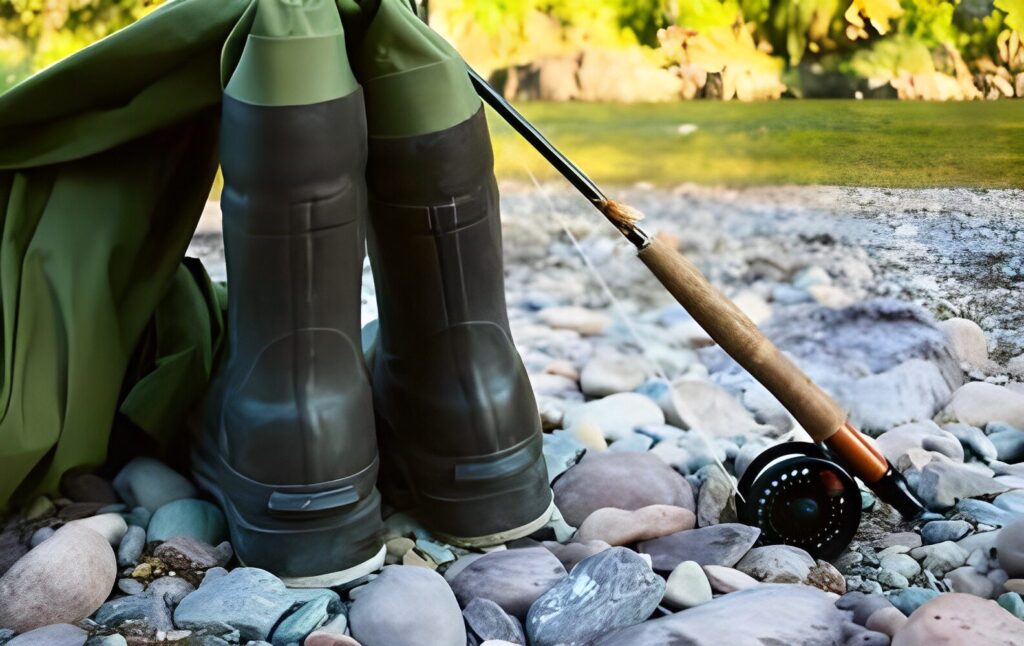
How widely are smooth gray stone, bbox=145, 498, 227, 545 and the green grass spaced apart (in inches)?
25.3

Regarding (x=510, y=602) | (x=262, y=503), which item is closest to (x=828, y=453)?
(x=510, y=602)

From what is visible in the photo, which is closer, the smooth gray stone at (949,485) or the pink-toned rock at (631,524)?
the pink-toned rock at (631,524)

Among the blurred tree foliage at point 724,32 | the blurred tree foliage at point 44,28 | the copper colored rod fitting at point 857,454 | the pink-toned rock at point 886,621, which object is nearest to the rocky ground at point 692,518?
the pink-toned rock at point 886,621

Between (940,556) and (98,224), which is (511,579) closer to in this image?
(940,556)

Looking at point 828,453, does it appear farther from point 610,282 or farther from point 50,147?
point 610,282

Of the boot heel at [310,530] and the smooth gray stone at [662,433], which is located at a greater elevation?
the boot heel at [310,530]

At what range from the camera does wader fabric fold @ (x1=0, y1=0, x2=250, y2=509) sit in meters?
1.46

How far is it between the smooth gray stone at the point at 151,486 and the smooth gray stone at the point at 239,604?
236mm

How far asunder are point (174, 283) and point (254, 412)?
397 millimetres

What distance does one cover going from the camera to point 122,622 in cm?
128

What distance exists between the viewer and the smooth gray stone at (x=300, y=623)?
1.23 meters

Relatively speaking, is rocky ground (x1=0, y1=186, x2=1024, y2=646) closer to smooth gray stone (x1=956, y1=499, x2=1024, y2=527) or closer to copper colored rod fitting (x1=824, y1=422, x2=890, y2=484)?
smooth gray stone (x1=956, y1=499, x2=1024, y2=527)

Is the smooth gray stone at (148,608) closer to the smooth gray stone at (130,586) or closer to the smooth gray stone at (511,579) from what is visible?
the smooth gray stone at (130,586)

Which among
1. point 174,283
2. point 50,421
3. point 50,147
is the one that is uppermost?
point 50,147
